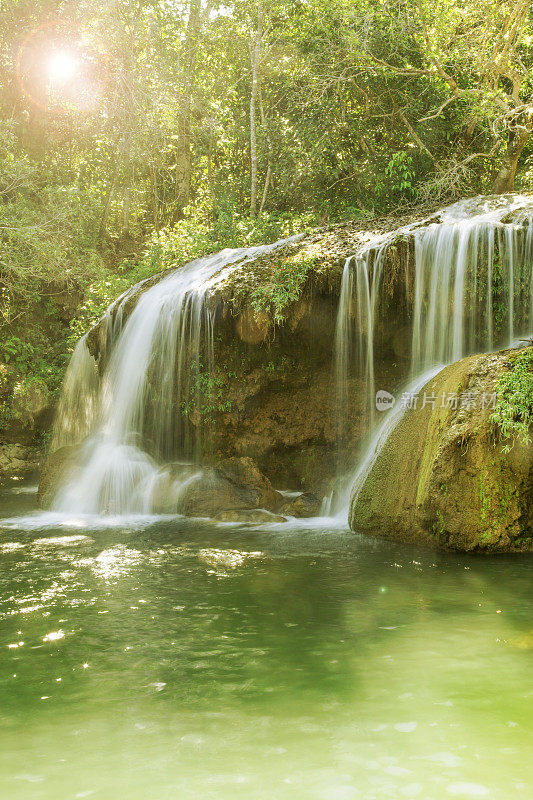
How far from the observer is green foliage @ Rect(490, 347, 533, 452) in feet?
21.4

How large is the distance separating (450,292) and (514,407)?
3.72 meters

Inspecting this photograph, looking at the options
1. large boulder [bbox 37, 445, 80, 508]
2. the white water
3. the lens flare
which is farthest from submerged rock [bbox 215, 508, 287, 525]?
the lens flare

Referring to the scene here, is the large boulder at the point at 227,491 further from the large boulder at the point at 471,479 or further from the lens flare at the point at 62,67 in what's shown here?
the lens flare at the point at 62,67

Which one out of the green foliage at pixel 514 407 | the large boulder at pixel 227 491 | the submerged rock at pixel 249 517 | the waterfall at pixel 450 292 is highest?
the waterfall at pixel 450 292

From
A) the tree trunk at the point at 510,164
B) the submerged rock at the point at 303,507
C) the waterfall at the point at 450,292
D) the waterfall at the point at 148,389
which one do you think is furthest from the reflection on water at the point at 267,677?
the tree trunk at the point at 510,164

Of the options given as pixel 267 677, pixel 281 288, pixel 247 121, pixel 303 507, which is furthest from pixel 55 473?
pixel 247 121

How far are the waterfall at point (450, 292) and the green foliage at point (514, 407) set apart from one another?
2.19 m

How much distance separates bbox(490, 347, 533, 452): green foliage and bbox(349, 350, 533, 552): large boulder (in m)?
0.08

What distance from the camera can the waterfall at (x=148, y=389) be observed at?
1044cm

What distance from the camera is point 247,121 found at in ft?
67.8

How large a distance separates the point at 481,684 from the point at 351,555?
3162 millimetres

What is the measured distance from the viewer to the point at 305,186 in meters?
17.9

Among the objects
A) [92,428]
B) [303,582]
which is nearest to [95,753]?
[303,582]

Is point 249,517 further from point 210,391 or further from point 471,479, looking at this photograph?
point 471,479
